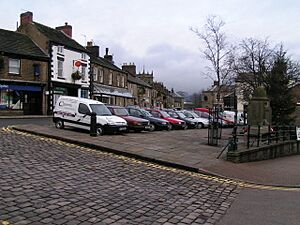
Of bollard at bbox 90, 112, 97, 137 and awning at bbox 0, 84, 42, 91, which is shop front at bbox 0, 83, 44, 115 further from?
bollard at bbox 90, 112, 97, 137

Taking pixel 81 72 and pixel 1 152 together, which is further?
pixel 81 72

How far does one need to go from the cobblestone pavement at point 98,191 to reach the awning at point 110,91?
34065mm

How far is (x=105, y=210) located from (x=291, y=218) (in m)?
3.35

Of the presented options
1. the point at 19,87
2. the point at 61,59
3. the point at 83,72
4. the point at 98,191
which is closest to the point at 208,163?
the point at 98,191

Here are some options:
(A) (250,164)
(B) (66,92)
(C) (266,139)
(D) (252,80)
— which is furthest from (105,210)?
(B) (66,92)

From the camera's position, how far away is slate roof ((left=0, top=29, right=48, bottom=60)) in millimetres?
33438

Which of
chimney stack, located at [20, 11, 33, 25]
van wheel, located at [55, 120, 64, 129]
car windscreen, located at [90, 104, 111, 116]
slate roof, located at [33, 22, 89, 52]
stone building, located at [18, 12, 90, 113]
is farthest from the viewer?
chimney stack, located at [20, 11, 33, 25]

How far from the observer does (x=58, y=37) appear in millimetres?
40406

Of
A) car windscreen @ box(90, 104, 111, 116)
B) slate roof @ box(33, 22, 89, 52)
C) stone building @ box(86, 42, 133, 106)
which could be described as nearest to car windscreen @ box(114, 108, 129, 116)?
car windscreen @ box(90, 104, 111, 116)

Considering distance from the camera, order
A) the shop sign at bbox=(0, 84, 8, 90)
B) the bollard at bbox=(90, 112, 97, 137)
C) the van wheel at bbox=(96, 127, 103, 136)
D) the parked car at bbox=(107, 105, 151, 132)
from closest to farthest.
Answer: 1. the bollard at bbox=(90, 112, 97, 137)
2. the van wheel at bbox=(96, 127, 103, 136)
3. the parked car at bbox=(107, 105, 151, 132)
4. the shop sign at bbox=(0, 84, 8, 90)

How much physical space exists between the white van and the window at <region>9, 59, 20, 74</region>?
1590 centimetres

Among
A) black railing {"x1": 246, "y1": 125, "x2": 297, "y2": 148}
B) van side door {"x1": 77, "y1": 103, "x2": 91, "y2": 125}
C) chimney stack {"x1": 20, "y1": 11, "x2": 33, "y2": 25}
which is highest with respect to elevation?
chimney stack {"x1": 20, "y1": 11, "x2": 33, "y2": 25}

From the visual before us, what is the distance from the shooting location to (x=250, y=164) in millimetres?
13430

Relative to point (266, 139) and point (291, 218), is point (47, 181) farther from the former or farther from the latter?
point (266, 139)
